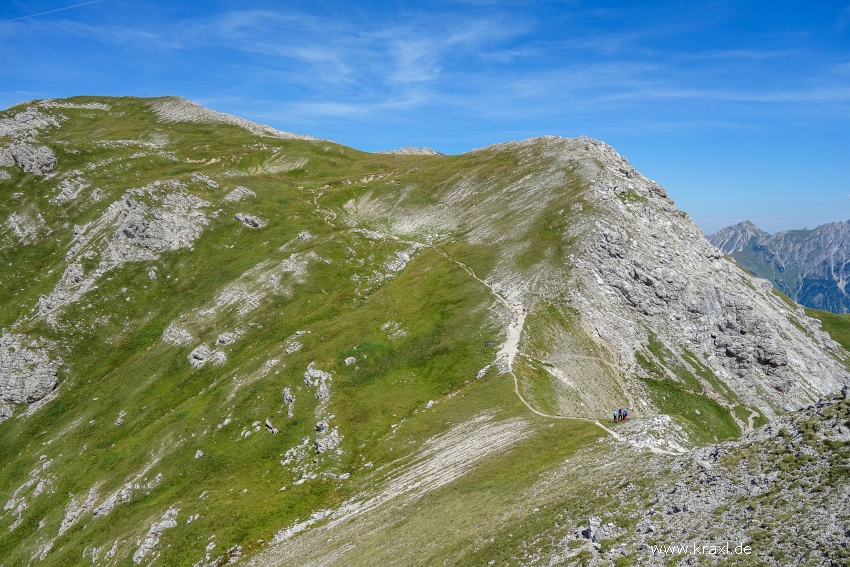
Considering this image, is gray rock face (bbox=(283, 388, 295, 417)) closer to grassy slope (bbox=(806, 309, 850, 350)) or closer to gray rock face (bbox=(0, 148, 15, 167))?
gray rock face (bbox=(0, 148, 15, 167))

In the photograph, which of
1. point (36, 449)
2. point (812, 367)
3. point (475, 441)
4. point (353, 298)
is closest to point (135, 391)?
point (36, 449)

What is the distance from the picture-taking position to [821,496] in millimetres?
24531

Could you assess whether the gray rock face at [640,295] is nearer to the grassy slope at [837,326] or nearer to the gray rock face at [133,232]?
the grassy slope at [837,326]

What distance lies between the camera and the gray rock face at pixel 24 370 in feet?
310

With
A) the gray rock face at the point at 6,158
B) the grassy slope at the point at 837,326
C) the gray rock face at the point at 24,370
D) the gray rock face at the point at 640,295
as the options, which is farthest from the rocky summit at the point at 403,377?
the gray rock face at the point at 6,158

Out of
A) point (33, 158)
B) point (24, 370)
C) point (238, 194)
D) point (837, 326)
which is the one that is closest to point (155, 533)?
point (24, 370)

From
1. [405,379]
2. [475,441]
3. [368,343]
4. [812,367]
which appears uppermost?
[368,343]

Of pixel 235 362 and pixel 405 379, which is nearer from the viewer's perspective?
pixel 405 379

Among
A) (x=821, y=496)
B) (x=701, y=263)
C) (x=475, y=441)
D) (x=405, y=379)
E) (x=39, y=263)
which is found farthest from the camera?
(x=39, y=263)

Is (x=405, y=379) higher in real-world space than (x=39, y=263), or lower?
lower

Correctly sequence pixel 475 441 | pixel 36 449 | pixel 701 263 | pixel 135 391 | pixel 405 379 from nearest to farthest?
pixel 475 441 < pixel 405 379 < pixel 36 449 < pixel 135 391 < pixel 701 263

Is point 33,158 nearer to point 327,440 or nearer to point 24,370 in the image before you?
point 24,370

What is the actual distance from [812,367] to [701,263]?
1212 inches

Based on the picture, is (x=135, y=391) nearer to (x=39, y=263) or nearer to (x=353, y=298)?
(x=353, y=298)
